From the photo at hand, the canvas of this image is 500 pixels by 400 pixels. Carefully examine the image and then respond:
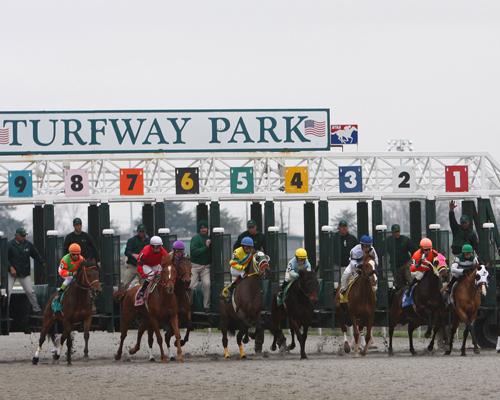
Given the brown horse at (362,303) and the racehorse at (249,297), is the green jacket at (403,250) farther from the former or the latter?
the racehorse at (249,297)

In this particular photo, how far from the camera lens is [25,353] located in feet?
85.8

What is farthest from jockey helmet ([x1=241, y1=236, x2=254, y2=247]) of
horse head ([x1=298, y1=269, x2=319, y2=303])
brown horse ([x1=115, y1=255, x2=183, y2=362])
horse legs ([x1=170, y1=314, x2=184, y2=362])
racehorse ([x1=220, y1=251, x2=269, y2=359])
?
horse legs ([x1=170, y1=314, x2=184, y2=362])

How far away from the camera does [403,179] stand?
988 inches

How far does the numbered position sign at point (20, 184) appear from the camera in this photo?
24.2m

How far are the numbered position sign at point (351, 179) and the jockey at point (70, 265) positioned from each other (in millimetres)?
4736

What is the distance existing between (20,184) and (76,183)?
86 centimetres

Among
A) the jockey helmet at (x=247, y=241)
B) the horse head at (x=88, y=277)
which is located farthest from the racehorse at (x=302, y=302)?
the horse head at (x=88, y=277)

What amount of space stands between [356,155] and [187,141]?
2710 millimetres

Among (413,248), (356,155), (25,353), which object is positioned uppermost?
(356,155)

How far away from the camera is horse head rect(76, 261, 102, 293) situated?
21.8m

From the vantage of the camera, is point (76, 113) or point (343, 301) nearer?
point (343, 301)

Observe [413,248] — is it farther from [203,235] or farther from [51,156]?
[51,156]

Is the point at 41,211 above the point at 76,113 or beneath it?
beneath

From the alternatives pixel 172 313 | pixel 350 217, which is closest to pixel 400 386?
pixel 172 313
